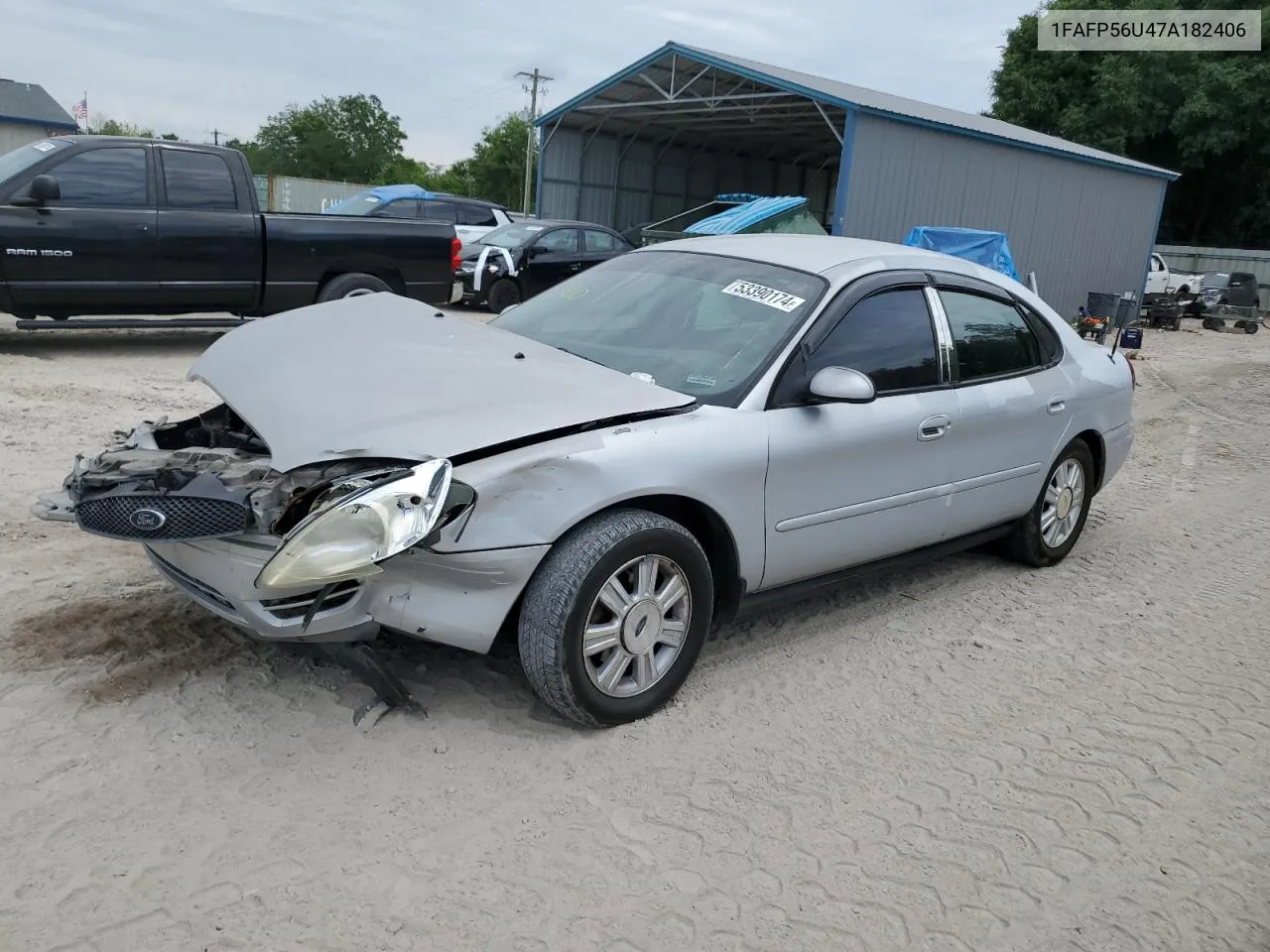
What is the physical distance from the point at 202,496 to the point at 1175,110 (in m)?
38.0

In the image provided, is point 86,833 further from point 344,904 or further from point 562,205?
point 562,205

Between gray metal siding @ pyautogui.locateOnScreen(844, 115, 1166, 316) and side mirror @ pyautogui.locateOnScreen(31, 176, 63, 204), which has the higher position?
gray metal siding @ pyautogui.locateOnScreen(844, 115, 1166, 316)

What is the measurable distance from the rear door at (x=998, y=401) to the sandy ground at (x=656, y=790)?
596 mm

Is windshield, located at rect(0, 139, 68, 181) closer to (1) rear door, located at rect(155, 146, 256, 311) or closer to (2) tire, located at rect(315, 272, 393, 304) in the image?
(1) rear door, located at rect(155, 146, 256, 311)

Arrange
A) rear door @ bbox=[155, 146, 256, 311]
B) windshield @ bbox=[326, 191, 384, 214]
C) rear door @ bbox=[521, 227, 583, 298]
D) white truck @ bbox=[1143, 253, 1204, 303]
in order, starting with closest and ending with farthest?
rear door @ bbox=[155, 146, 256, 311] < rear door @ bbox=[521, 227, 583, 298] < windshield @ bbox=[326, 191, 384, 214] < white truck @ bbox=[1143, 253, 1204, 303]

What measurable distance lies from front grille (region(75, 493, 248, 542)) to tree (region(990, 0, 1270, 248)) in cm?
3627

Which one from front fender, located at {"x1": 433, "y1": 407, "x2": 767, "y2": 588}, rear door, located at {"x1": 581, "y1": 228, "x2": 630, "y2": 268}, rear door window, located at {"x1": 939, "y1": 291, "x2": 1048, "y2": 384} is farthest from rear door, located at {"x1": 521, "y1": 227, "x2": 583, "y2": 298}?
front fender, located at {"x1": 433, "y1": 407, "x2": 767, "y2": 588}

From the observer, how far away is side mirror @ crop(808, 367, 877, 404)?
3.77 meters

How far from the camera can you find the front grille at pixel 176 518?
3.09 m

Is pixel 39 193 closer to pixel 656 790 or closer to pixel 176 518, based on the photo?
pixel 176 518

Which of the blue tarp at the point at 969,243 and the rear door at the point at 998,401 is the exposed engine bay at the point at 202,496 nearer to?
the rear door at the point at 998,401

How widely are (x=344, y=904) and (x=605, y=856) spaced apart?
707mm

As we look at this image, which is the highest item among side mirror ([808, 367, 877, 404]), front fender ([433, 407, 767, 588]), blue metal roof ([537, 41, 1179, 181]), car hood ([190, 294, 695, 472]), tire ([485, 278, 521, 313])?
blue metal roof ([537, 41, 1179, 181])

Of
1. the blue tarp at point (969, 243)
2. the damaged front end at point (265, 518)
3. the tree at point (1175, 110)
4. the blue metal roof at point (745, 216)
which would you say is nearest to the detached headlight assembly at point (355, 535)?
the damaged front end at point (265, 518)
